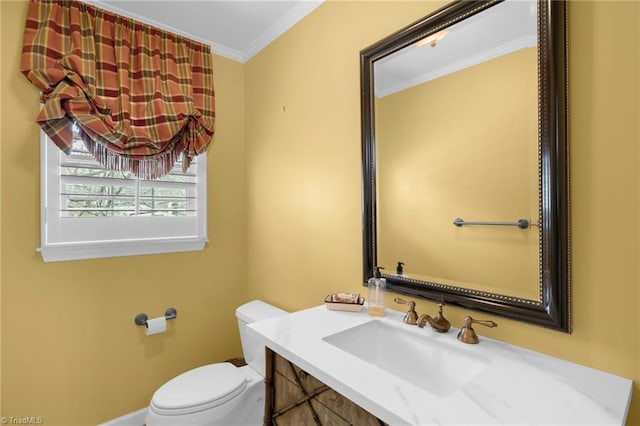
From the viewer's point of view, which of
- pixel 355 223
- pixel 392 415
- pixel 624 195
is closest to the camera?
pixel 392 415

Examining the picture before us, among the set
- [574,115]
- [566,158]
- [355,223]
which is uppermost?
[574,115]

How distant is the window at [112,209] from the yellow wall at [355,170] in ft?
1.42

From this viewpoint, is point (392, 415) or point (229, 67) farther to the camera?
point (229, 67)

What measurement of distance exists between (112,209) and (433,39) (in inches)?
74.9

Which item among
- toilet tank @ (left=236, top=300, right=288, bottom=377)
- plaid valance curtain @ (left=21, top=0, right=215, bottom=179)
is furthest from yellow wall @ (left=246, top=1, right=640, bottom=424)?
plaid valance curtain @ (left=21, top=0, right=215, bottom=179)

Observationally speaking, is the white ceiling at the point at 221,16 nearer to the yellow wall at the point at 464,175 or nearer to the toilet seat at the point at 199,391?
the yellow wall at the point at 464,175

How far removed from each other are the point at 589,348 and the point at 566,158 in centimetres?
53

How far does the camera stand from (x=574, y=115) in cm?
90

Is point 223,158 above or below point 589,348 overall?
above

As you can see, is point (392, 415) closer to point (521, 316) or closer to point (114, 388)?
point (521, 316)

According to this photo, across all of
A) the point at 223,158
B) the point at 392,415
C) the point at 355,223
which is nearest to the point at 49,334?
the point at 223,158

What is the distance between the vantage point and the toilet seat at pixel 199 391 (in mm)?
1439

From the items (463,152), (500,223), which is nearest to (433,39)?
(463,152)

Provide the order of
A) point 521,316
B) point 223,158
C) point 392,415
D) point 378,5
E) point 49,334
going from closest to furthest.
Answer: point 392,415
point 521,316
point 378,5
point 49,334
point 223,158
